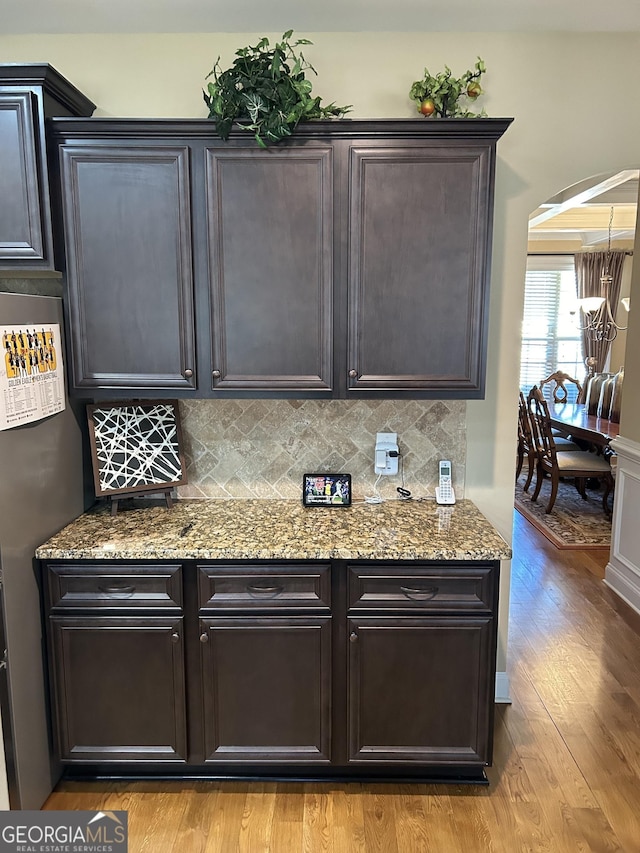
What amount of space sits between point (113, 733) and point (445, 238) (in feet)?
7.19

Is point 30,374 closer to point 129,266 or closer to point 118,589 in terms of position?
point 129,266

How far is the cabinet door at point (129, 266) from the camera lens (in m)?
2.18

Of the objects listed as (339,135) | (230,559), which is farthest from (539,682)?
(339,135)

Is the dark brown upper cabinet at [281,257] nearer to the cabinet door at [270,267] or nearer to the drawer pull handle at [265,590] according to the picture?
the cabinet door at [270,267]

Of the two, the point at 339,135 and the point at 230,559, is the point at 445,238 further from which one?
the point at 230,559

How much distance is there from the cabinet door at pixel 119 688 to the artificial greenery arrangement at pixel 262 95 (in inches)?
69.9

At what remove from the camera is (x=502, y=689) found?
2.83 metres

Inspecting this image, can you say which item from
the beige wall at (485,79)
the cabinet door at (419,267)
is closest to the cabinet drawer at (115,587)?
the cabinet door at (419,267)

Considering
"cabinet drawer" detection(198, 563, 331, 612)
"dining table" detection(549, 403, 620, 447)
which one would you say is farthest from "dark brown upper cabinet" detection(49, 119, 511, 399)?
"dining table" detection(549, 403, 620, 447)

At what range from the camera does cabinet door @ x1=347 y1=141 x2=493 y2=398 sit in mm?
2184

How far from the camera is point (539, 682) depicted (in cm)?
297

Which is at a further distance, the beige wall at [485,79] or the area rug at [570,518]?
the area rug at [570,518]

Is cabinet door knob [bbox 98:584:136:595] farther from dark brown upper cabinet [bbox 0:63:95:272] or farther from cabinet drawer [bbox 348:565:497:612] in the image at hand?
dark brown upper cabinet [bbox 0:63:95:272]

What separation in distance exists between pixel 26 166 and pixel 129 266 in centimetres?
47
